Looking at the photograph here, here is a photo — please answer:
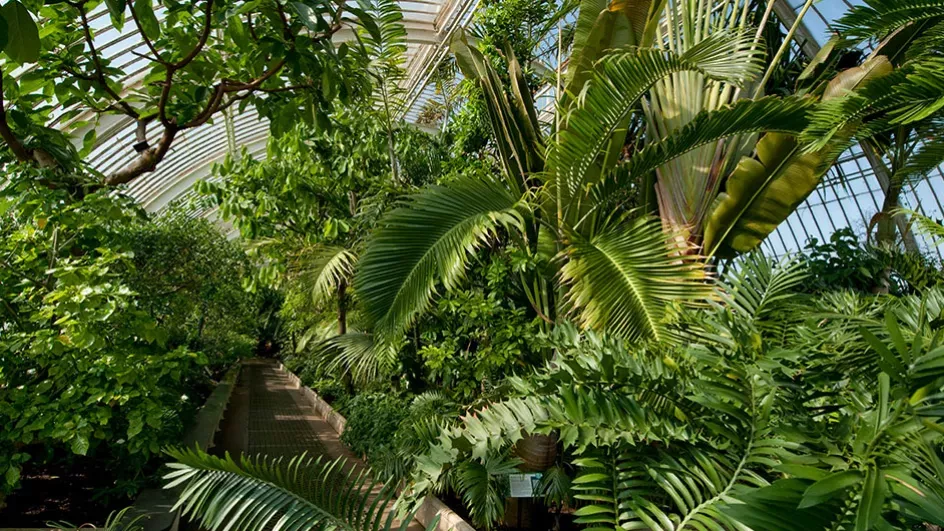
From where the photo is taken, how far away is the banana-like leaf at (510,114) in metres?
4.39

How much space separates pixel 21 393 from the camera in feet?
9.94

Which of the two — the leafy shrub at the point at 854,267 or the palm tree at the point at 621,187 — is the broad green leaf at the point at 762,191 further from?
the leafy shrub at the point at 854,267

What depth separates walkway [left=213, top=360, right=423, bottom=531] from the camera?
6598 mm

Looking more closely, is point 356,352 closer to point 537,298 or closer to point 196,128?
point 537,298

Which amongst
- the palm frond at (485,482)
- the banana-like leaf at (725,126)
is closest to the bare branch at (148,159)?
the palm frond at (485,482)

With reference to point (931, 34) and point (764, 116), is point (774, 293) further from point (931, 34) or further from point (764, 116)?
point (931, 34)

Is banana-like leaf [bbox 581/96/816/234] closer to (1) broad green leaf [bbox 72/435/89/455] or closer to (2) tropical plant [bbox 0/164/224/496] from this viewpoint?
(2) tropical plant [bbox 0/164/224/496]

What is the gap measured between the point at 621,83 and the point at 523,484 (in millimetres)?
2099

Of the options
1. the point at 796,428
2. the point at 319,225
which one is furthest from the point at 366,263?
the point at 319,225

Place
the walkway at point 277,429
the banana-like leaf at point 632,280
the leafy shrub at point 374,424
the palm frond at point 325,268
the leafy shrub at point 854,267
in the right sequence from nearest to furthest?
1. the banana-like leaf at point 632,280
2. the leafy shrub at point 854,267
3. the leafy shrub at point 374,424
4. the palm frond at point 325,268
5. the walkway at point 277,429

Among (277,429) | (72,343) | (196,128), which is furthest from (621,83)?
(196,128)

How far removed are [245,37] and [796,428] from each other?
240 centimetres

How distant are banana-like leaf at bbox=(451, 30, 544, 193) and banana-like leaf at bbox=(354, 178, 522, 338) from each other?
83cm

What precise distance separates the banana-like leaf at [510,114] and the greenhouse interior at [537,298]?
30mm
